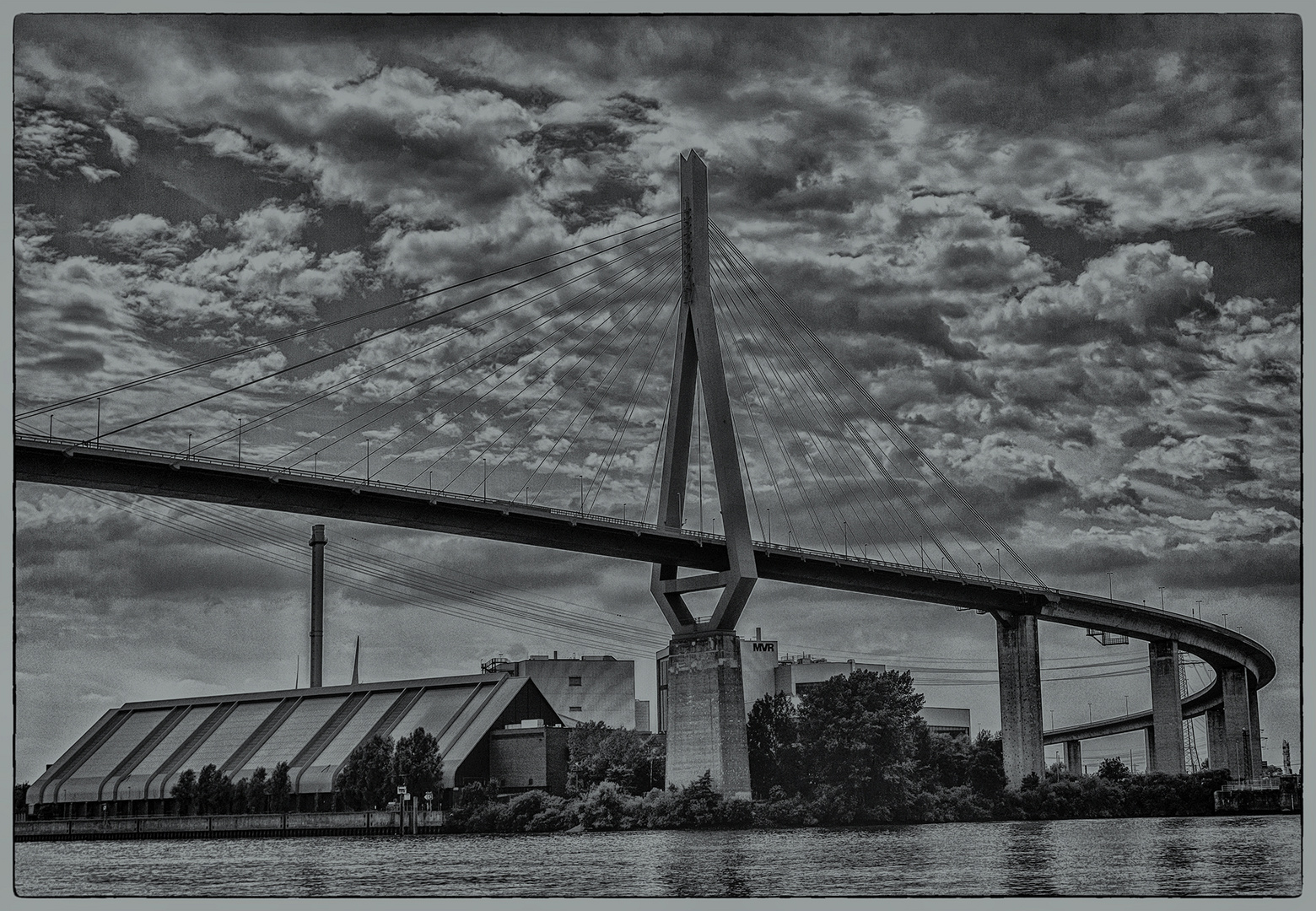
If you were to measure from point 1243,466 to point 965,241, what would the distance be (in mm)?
5404

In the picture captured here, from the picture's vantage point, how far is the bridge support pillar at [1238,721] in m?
41.2

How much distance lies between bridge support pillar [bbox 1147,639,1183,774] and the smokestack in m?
22.5

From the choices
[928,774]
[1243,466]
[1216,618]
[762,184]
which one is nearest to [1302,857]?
[1243,466]

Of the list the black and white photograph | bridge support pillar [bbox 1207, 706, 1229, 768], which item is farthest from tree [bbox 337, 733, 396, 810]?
bridge support pillar [bbox 1207, 706, 1229, 768]

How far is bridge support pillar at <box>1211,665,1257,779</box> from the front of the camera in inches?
1620

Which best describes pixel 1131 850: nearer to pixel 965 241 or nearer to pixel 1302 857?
pixel 1302 857

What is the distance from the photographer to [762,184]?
85.2ft

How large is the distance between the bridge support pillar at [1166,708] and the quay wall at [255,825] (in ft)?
67.5

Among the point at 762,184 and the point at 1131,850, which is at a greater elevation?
the point at 762,184

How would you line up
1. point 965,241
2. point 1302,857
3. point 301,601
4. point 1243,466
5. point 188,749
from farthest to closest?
point 188,749
point 301,601
point 965,241
point 1243,466
point 1302,857

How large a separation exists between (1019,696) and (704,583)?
12.5m

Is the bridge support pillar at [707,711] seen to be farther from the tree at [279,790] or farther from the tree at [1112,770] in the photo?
the tree at [1112,770]

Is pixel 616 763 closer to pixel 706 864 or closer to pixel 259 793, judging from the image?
pixel 259 793

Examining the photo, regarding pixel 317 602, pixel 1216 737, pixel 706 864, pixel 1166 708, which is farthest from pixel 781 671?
pixel 706 864
